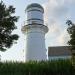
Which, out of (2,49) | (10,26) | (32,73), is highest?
(10,26)

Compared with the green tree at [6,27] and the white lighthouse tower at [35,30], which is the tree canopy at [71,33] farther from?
the white lighthouse tower at [35,30]

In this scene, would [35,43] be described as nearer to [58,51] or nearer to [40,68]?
[40,68]

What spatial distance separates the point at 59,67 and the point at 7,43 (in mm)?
4332

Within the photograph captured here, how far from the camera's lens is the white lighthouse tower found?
36.6 metres

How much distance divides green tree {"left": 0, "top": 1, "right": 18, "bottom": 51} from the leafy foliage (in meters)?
1.65

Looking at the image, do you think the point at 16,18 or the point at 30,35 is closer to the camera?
the point at 16,18

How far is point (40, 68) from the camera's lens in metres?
22.2

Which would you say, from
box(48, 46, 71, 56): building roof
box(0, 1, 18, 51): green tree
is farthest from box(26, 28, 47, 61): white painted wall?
box(48, 46, 71, 56): building roof

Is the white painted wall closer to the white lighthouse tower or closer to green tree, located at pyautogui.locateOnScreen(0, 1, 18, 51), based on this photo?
the white lighthouse tower

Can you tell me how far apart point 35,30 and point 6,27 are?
13848 mm

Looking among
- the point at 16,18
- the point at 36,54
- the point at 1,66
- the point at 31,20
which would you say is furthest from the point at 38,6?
the point at 1,66

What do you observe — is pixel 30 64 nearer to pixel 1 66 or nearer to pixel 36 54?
pixel 1 66

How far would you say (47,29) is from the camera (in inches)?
1474

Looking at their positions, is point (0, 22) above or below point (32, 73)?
above
